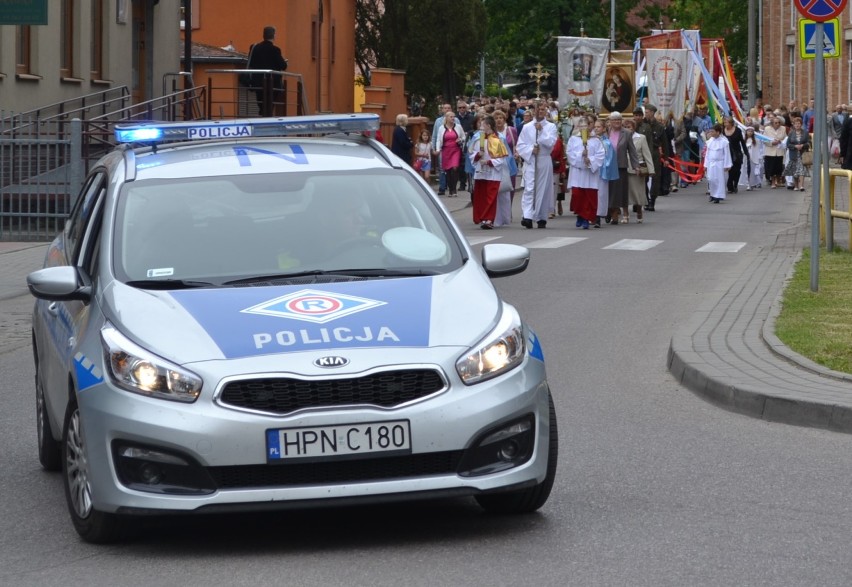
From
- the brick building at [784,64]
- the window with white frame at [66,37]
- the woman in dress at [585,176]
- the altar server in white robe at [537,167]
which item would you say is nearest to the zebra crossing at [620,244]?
the woman in dress at [585,176]

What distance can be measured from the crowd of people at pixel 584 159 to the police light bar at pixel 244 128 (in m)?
19.4

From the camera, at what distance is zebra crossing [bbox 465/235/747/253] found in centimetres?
2309

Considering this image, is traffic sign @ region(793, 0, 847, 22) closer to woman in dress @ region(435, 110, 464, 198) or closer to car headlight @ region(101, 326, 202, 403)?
car headlight @ region(101, 326, 202, 403)

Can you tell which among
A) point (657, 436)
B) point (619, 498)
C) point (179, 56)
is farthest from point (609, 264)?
point (179, 56)

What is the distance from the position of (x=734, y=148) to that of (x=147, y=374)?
113ft

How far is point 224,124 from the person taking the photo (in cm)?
800

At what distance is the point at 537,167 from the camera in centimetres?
2819

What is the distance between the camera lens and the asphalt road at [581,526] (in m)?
5.88

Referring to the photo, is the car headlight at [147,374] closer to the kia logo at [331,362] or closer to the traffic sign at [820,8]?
the kia logo at [331,362]

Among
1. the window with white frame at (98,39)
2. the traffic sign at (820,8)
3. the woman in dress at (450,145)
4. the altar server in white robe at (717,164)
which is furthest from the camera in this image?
the altar server in white robe at (717,164)

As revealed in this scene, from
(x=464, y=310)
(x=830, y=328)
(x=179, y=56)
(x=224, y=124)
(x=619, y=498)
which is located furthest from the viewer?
(x=179, y=56)

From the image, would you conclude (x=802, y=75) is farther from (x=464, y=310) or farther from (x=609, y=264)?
(x=464, y=310)

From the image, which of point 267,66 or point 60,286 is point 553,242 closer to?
point 267,66

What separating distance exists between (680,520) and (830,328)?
→ 592 cm
